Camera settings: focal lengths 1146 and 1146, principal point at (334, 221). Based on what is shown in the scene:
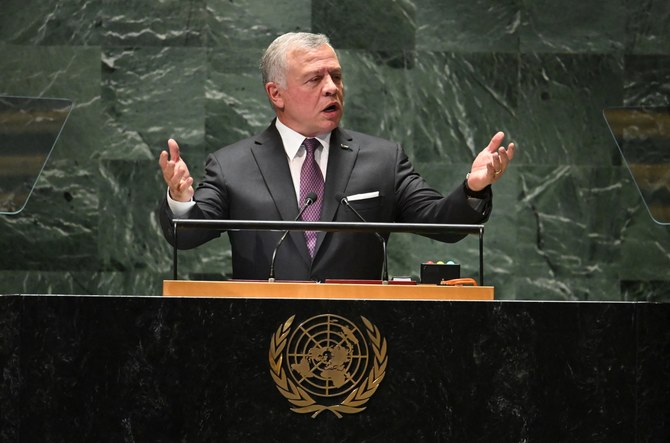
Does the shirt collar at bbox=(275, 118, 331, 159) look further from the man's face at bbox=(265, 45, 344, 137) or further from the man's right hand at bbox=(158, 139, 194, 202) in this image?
the man's right hand at bbox=(158, 139, 194, 202)

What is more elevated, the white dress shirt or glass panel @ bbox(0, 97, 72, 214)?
the white dress shirt

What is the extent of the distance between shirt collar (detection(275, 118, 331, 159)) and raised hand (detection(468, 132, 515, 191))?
2.87ft

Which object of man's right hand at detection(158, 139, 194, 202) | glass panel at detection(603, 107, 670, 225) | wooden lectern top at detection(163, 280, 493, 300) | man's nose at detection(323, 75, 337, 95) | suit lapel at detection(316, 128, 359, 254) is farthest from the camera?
glass panel at detection(603, 107, 670, 225)

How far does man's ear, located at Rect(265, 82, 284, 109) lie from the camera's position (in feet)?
15.5

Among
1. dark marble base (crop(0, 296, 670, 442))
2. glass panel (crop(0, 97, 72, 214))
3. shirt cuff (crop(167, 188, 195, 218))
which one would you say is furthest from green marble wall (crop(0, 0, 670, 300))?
dark marble base (crop(0, 296, 670, 442))

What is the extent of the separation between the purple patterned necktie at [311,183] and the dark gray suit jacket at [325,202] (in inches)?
1.4

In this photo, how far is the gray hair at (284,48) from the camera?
15.4 ft

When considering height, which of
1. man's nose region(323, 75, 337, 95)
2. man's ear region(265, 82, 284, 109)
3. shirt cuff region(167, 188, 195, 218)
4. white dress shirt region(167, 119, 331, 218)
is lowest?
white dress shirt region(167, 119, 331, 218)

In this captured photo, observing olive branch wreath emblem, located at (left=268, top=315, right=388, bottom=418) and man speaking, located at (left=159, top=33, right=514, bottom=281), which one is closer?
olive branch wreath emblem, located at (left=268, top=315, right=388, bottom=418)

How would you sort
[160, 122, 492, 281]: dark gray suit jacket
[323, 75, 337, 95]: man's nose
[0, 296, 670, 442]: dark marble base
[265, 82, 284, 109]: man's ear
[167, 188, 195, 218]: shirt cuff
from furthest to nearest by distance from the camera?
[265, 82, 284, 109]: man's ear < [323, 75, 337, 95]: man's nose < [160, 122, 492, 281]: dark gray suit jacket < [167, 188, 195, 218]: shirt cuff < [0, 296, 670, 442]: dark marble base

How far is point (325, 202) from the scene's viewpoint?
445 centimetres

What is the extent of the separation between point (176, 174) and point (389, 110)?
2897 mm

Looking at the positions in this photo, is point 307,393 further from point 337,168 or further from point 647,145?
point 647,145

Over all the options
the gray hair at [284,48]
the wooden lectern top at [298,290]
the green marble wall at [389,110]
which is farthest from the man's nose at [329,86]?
the green marble wall at [389,110]
